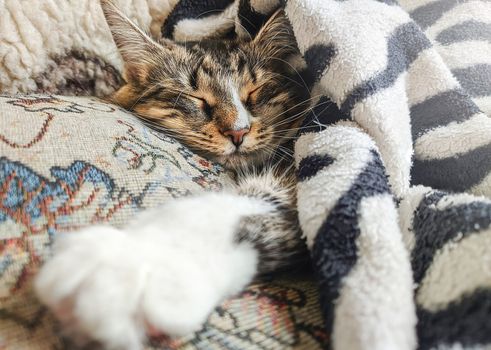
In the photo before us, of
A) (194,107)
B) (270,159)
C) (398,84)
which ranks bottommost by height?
(270,159)

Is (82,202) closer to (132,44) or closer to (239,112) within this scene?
(239,112)

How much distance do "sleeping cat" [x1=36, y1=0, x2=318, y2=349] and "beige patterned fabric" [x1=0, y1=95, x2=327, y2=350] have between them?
35 mm

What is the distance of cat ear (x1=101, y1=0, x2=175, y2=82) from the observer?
1.03 metres

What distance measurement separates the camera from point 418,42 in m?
0.85

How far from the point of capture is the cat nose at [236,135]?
0.94 m

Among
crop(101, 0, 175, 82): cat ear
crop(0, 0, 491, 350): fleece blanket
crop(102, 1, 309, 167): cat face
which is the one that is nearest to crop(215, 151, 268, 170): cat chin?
crop(102, 1, 309, 167): cat face

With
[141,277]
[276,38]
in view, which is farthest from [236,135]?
[141,277]

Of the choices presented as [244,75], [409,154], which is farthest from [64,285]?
[244,75]

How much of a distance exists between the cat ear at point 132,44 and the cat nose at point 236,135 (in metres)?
0.30

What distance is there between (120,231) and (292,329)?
0.24 metres

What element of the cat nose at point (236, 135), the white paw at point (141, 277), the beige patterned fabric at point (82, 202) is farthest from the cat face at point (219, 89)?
the white paw at point (141, 277)

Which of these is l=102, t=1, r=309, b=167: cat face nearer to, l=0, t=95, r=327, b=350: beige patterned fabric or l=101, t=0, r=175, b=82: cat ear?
l=101, t=0, r=175, b=82: cat ear

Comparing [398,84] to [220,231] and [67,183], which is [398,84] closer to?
[220,231]

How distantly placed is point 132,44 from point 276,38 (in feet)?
1.19
